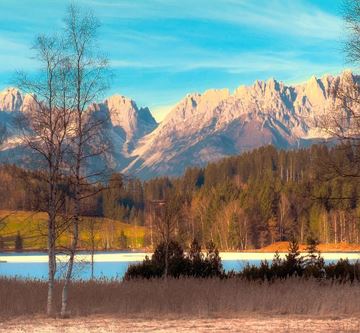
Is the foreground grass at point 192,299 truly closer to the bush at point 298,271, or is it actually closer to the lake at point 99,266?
the lake at point 99,266

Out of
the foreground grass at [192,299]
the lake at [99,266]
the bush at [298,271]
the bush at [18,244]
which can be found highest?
the bush at [18,244]

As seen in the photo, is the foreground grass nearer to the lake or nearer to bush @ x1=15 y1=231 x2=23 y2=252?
the lake

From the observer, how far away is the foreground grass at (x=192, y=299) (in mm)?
18828

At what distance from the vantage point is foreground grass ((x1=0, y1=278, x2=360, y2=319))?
1883 centimetres

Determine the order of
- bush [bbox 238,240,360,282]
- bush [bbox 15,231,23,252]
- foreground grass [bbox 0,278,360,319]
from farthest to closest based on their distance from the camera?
1. bush [bbox 15,231,23,252]
2. bush [bbox 238,240,360,282]
3. foreground grass [bbox 0,278,360,319]

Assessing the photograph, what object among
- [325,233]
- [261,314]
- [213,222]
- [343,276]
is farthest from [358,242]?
[261,314]

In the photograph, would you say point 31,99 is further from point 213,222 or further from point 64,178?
point 213,222

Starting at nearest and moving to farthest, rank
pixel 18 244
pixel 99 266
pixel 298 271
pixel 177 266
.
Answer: pixel 298 271
pixel 177 266
pixel 99 266
pixel 18 244

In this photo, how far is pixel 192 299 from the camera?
67.3 feet

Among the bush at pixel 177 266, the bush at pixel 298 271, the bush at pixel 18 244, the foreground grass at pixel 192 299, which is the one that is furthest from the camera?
the bush at pixel 18 244

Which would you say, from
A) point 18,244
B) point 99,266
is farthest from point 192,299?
point 18,244

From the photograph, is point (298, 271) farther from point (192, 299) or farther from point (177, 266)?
point (192, 299)

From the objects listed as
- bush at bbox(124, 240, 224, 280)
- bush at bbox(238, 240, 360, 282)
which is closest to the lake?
bush at bbox(238, 240, 360, 282)

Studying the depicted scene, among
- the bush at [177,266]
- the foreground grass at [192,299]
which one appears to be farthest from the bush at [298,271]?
the foreground grass at [192,299]
